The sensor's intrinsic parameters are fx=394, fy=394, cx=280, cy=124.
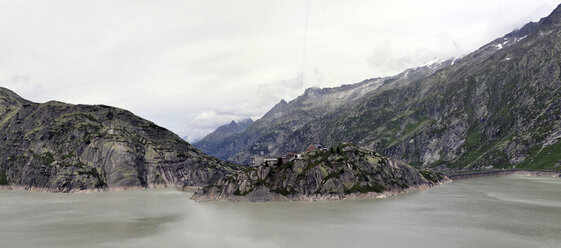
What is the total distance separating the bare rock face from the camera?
5743 inches

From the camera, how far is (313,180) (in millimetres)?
148625

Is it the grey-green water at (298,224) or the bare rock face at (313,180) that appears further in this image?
the bare rock face at (313,180)

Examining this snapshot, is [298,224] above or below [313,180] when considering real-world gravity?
below

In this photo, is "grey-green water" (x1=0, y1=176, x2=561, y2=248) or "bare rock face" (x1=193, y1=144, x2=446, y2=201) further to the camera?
"bare rock face" (x1=193, y1=144, x2=446, y2=201)

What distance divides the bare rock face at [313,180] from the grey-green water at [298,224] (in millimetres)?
8274

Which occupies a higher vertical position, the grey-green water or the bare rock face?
the bare rock face

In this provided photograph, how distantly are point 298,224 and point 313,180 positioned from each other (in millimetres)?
51442

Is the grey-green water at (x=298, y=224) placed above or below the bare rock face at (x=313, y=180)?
below

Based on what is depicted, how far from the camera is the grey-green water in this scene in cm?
8000

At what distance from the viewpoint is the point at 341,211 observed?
385 ft

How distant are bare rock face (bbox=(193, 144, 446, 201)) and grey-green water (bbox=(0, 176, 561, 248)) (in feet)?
27.1

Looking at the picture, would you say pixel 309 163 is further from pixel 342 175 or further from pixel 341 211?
pixel 341 211

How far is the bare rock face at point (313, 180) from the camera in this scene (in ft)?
479

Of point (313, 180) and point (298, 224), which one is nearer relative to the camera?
point (298, 224)
